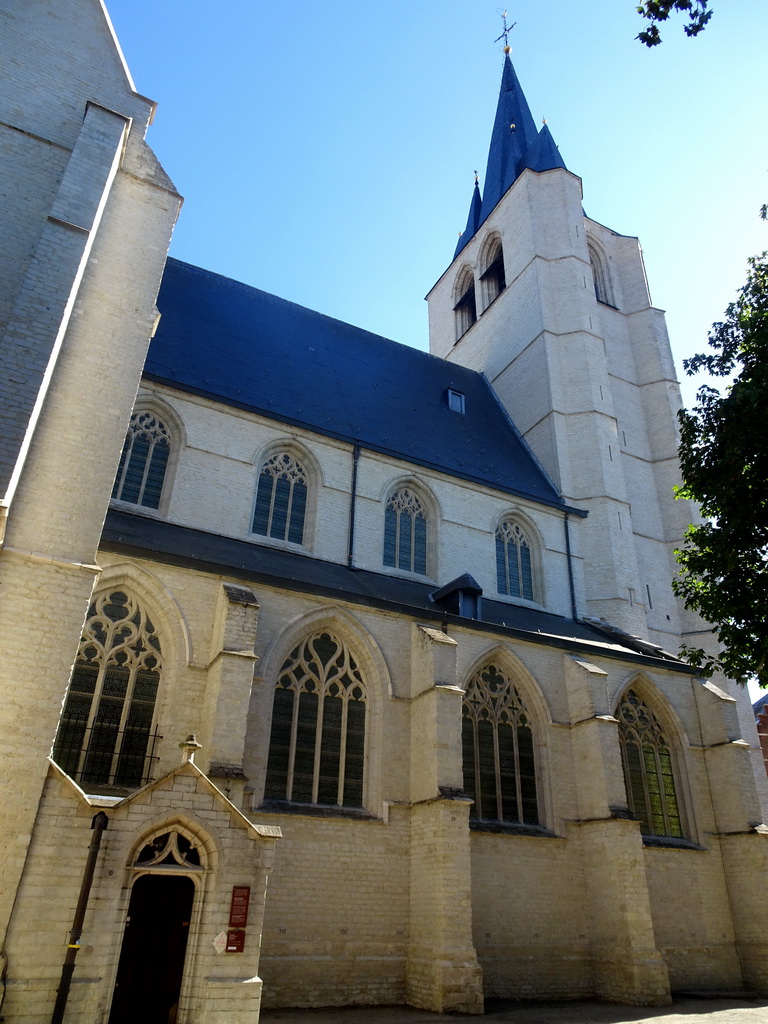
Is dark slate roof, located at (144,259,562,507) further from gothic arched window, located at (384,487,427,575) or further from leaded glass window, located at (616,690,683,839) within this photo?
leaded glass window, located at (616,690,683,839)

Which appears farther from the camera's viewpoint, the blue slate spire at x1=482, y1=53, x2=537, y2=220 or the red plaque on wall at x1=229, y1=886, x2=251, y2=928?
the blue slate spire at x1=482, y1=53, x2=537, y2=220

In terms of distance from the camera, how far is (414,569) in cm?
1451

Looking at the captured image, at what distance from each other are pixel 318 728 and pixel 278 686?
85cm

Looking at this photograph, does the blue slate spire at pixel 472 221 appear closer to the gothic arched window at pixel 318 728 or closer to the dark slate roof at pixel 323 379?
the dark slate roof at pixel 323 379

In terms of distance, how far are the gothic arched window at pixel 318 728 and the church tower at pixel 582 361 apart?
734cm

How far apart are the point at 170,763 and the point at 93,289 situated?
20.3ft

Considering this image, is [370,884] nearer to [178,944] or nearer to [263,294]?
[178,944]

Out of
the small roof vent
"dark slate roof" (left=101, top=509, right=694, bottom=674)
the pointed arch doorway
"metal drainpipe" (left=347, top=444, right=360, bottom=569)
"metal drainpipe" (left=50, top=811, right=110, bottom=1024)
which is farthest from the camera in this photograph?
the small roof vent

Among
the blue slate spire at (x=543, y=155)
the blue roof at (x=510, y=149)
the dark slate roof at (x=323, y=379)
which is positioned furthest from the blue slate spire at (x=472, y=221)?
the dark slate roof at (x=323, y=379)

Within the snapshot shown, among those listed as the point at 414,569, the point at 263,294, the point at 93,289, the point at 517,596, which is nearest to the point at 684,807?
the point at 517,596

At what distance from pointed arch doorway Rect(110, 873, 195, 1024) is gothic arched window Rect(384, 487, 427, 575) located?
7908mm

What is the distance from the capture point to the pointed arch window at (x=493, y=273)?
24422 mm

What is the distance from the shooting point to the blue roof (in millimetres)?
24109

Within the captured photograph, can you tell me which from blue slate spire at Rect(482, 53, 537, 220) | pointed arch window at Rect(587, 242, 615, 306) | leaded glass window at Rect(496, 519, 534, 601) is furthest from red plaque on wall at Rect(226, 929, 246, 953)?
blue slate spire at Rect(482, 53, 537, 220)
